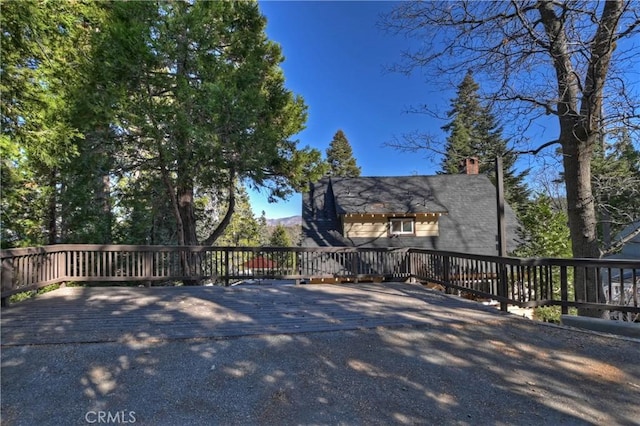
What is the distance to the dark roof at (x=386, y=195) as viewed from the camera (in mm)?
14047

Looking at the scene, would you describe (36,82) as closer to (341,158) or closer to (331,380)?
(331,380)

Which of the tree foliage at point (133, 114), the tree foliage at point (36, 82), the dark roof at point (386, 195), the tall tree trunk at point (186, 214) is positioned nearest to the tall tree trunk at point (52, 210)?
the tree foliage at point (133, 114)

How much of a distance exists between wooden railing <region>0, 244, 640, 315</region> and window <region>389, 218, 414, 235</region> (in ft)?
18.0

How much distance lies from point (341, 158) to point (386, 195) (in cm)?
2181

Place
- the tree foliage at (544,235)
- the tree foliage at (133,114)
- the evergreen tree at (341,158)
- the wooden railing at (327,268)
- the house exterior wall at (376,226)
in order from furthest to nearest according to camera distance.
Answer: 1. the evergreen tree at (341,158)
2. the house exterior wall at (376,226)
3. the tree foliage at (544,235)
4. the tree foliage at (133,114)
5. the wooden railing at (327,268)

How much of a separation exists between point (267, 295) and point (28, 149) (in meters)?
5.25

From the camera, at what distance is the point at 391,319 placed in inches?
181

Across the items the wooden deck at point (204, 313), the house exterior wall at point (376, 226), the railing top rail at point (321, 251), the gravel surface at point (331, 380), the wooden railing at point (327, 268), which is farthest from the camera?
the house exterior wall at point (376, 226)

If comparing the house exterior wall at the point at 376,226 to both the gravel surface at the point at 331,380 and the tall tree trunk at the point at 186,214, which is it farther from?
the gravel surface at the point at 331,380

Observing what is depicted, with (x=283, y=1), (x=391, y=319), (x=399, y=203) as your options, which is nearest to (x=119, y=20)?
(x=283, y=1)

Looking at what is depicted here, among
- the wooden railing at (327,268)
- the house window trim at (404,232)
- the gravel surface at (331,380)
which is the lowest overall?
the gravel surface at (331,380)

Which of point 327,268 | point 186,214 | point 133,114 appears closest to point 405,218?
point 327,268

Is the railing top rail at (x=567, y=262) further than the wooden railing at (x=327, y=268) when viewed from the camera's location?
No

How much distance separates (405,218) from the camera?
1439cm
